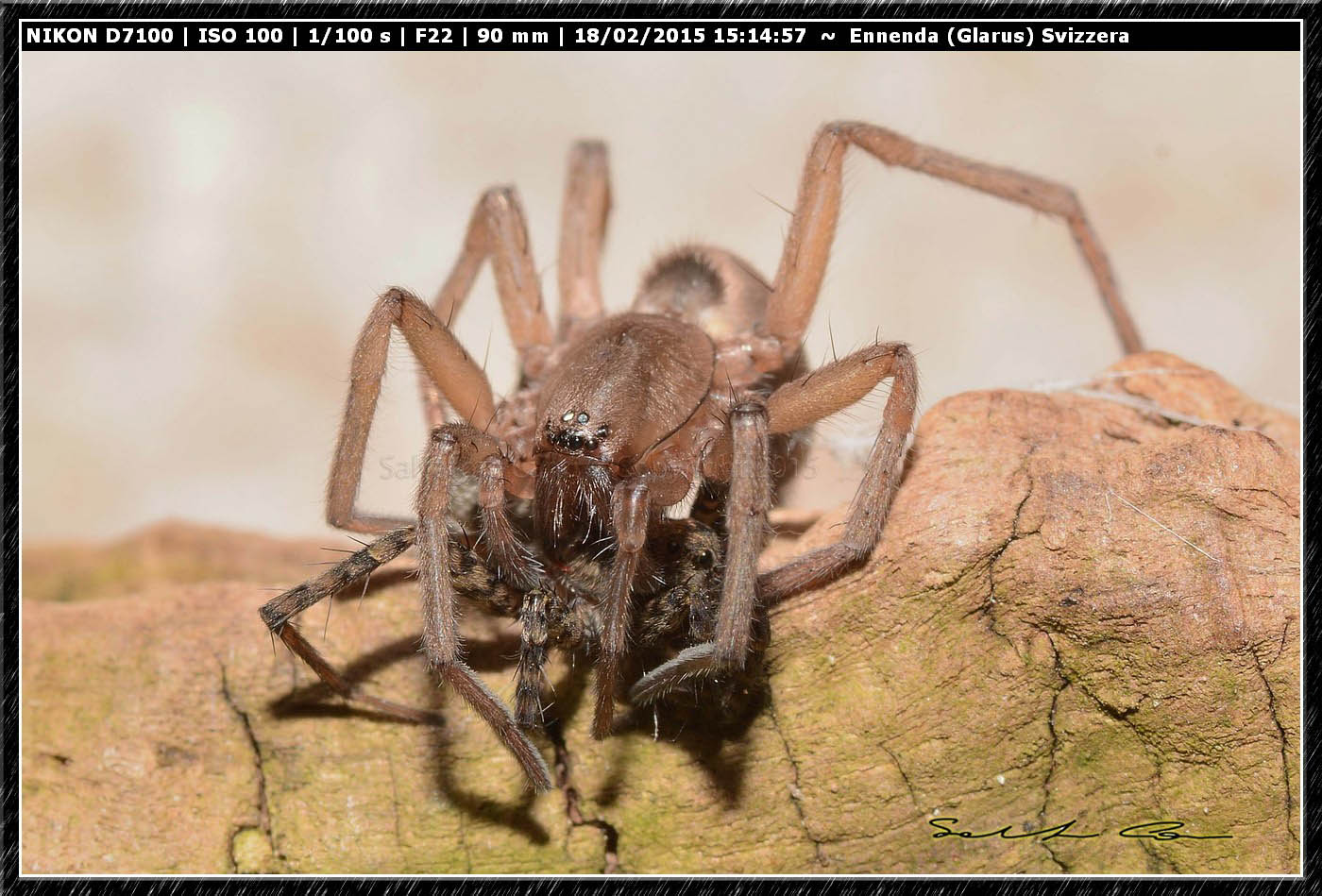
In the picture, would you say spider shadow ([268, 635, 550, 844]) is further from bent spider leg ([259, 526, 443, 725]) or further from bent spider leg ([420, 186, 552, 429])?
bent spider leg ([420, 186, 552, 429])

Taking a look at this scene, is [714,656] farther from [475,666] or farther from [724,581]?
[475,666]

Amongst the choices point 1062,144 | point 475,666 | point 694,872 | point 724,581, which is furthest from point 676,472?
point 1062,144

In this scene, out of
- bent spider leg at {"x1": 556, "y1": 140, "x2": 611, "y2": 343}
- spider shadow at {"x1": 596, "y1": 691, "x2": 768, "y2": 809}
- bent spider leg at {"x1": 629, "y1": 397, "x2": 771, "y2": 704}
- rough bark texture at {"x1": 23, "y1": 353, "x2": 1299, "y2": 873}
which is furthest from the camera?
bent spider leg at {"x1": 556, "y1": 140, "x2": 611, "y2": 343}

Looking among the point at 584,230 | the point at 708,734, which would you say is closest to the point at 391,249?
the point at 584,230

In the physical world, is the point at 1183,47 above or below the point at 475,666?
above

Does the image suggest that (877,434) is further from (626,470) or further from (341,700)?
(341,700)

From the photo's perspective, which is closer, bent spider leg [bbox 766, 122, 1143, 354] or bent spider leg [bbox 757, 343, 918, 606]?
bent spider leg [bbox 757, 343, 918, 606]
